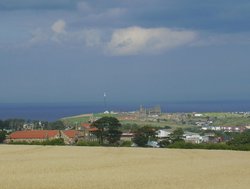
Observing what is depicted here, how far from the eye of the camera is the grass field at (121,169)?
62.4 feet

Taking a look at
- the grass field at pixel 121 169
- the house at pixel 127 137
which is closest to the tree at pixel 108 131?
the house at pixel 127 137

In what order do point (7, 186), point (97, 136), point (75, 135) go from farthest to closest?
point (75, 135) < point (97, 136) < point (7, 186)

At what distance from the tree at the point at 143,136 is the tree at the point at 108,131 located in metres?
1.64

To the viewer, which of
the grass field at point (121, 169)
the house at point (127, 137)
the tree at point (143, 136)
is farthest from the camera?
the house at point (127, 137)

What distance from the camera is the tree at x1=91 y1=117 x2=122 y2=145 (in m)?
45.4

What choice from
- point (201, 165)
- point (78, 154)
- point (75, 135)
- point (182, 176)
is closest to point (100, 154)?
point (78, 154)

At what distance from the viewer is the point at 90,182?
63.4ft

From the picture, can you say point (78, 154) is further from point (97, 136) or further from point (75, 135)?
point (75, 135)

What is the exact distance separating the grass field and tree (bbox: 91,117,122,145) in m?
11.9

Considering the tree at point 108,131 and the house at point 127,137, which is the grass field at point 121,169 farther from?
the house at point 127,137

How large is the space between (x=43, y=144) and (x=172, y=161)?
14395mm

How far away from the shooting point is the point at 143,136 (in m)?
45.5

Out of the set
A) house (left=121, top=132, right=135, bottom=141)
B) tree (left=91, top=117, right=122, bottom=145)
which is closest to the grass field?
tree (left=91, top=117, right=122, bottom=145)

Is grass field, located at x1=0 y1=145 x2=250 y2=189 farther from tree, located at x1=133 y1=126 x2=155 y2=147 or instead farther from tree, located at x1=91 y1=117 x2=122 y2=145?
tree, located at x1=91 y1=117 x2=122 y2=145
